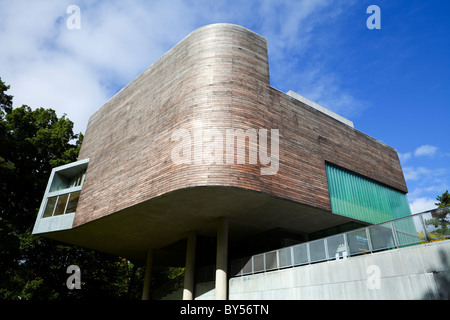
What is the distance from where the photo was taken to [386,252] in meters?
10.1

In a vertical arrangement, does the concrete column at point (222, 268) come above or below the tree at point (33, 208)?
below

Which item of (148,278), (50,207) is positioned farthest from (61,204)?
(148,278)

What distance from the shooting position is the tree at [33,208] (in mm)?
23464

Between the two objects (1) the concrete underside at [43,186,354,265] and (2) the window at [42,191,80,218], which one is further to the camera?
(2) the window at [42,191,80,218]

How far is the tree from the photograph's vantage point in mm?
23464

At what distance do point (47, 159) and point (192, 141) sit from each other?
2038 cm

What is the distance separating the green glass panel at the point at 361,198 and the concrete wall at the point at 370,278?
570 centimetres

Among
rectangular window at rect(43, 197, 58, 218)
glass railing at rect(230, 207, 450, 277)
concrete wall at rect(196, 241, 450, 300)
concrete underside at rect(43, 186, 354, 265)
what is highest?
rectangular window at rect(43, 197, 58, 218)

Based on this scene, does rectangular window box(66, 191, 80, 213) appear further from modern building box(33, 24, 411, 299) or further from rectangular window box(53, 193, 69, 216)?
rectangular window box(53, 193, 69, 216)

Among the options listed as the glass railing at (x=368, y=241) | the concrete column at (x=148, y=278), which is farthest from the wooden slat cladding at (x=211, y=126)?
the concrete column at (x=148, y=278)

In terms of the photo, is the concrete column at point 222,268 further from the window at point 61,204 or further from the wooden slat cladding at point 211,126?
the window at point 61,204

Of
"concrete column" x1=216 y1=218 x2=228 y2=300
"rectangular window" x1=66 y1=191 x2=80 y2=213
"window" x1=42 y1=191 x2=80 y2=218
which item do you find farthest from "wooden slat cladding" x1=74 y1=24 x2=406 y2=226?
"concrete column" x1=216 y1=218 x2=228 y2=300

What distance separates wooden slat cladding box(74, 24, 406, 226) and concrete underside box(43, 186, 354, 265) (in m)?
0.60
